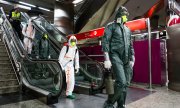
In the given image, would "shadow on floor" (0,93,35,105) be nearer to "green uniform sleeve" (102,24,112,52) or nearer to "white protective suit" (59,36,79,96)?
"white protective suit" (59,36,79,96)

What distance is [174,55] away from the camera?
5.46 m

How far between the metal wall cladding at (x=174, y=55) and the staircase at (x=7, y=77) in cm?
466

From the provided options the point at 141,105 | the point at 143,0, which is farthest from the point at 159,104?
the point at 143,0

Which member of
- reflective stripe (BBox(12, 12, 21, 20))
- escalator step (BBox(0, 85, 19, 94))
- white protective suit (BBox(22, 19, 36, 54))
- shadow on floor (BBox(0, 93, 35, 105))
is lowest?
shadow on floor (BBox(0, 93, 35, 105))

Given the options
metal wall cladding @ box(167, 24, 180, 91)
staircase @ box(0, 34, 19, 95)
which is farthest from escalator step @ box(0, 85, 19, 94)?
metal wall cladding @ box(167, 24, 180, 91)

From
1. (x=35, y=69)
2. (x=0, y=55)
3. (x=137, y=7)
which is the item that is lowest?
(x=35, y=69)

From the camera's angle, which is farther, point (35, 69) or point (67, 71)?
point (35, 69)

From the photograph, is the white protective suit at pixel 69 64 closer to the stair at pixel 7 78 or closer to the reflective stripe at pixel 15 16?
the stair at pixel 7 78

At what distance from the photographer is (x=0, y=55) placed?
6.49 m

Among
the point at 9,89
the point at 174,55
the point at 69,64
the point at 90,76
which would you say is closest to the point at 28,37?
the point at 9,89

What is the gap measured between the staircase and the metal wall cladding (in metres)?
4.66

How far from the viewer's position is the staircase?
519 cm

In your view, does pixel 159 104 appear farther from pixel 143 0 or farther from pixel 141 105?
pixel 143 0

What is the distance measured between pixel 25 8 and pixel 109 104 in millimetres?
13103
